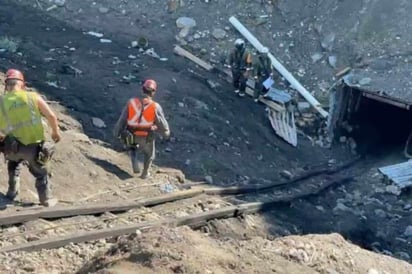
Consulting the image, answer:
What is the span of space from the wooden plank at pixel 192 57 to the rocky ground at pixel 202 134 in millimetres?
219

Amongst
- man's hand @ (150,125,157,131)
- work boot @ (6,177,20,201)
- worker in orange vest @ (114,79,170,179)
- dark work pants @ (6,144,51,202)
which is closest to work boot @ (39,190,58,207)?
dark work pants @ (6,144,51,202)

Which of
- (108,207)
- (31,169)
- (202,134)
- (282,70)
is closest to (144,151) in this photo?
(108,207)

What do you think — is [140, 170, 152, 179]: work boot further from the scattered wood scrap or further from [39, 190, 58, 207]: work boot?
[39, 190, 58, 207]: work boot

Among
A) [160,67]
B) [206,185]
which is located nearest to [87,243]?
[206,185]

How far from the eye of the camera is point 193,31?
21.6 m

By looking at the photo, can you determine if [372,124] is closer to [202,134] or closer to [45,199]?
[202,134]

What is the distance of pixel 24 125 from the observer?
8891mm

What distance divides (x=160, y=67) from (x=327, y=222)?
7035 millimetres

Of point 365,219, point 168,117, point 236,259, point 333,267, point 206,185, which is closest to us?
point 236,259

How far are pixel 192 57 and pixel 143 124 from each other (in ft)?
29.8

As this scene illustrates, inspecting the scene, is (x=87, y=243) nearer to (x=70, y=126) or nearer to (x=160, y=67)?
(x=70, y=126)

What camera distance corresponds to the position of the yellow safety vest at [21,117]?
8.80 meters

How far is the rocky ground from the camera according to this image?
7684mm

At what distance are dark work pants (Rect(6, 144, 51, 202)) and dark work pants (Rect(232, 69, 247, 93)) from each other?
9.89 m
